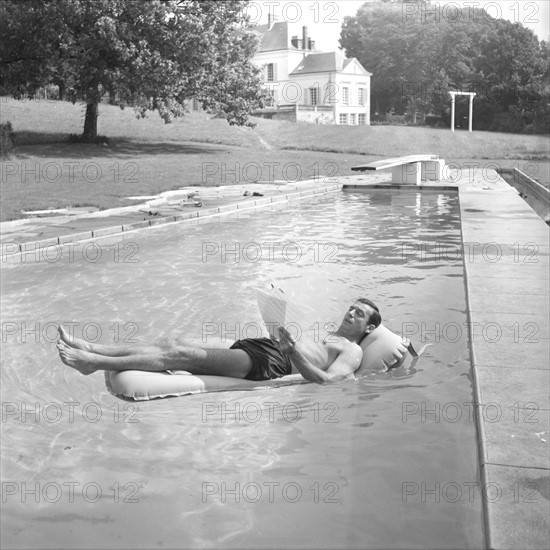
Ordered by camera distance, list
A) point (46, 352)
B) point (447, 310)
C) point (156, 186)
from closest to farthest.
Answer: point (46, 352) → point (447, 310) → point (156, 186)

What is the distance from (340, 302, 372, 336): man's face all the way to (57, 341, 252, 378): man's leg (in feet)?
3.35

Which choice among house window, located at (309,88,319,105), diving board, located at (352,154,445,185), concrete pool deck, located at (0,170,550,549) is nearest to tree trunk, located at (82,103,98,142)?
diving board, located at (352,154,445,185)

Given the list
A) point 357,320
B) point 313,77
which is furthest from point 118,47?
point 313,77

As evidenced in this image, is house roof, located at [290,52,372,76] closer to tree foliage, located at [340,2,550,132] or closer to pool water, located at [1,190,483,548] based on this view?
tree foliage, located at [340,2,550,132]

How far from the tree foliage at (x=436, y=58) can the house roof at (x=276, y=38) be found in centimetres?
685

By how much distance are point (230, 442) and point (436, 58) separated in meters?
67.8

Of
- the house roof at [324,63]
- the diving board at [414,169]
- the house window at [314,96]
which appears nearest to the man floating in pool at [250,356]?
the diving board at [414,169]

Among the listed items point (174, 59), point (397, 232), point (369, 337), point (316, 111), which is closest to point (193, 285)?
point (369, 337)

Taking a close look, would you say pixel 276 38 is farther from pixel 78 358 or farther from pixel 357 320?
pixel 78 358

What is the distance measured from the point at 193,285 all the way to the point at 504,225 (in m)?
6.56

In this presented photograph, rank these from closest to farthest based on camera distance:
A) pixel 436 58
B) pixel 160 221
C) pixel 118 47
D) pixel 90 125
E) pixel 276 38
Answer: pixel 160 221 < pixel 118 47 < pixel 90 125 < pixel 436 58 < pixel 276 38

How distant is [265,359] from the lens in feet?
19.5

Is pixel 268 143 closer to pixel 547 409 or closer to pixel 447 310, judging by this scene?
pixel 447 310

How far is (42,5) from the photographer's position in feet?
104
